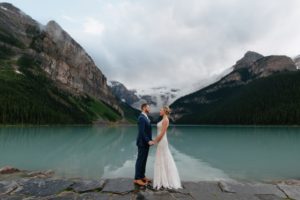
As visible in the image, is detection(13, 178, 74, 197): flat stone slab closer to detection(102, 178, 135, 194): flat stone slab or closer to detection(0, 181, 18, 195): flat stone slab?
detection(0, 181, 18, 195): flat stone slab

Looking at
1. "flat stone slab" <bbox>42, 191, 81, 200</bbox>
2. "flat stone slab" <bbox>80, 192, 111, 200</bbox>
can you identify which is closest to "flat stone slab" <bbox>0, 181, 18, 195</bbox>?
"flat stone slab" <bbox>42, 191, 81, 200</bbox>

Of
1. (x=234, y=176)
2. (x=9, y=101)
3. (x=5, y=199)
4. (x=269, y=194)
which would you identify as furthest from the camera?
(x=9, y=101)

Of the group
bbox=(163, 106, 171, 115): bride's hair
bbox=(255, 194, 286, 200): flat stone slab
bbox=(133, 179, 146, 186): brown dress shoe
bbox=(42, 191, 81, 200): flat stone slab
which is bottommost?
bbox=(42, 191, 81, 200): flat stone slab

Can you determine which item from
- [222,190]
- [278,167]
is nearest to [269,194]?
[222,190]

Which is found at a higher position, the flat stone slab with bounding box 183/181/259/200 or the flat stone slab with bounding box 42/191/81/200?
the flat stone slab with bounding box 183/181/259/200

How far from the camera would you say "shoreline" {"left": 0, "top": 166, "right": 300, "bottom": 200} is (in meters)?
12.8

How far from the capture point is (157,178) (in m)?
14.8

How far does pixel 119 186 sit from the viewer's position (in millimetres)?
14492

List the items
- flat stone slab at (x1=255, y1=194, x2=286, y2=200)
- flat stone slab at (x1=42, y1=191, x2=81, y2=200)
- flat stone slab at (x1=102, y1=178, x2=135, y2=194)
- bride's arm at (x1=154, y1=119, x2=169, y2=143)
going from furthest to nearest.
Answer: bride's arm at (x1=154, y1=119, x2=169, y2=143) → flat stone slab at (x1=102, y1=178, x2=135, y2=194) → flat stone slab at (x1=255, y1=194, x2=286, y2=200) → flat stone slab at (x1=42, y1=191, x2=81, y2=200)

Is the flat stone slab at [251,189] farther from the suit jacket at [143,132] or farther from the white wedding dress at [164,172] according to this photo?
the suit jacket at [143,132]

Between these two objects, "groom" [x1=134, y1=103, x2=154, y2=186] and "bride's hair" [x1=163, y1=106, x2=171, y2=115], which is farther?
Result: "bride's hair" [x1=163, y1=106, x2=171, y2=115]

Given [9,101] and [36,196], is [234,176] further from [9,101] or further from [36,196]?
[9,101]

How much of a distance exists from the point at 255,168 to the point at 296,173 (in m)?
4.37

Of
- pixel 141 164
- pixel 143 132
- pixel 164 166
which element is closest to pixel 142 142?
pixel 143 132
